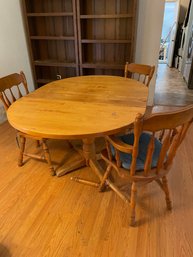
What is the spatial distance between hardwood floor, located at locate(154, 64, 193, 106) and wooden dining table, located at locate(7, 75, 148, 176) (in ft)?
5.73

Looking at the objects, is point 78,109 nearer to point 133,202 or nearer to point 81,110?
point 81,110

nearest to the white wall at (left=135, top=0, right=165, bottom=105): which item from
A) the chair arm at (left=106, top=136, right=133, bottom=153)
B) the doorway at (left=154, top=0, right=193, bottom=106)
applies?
the doorway at (left=154, top=0, right=193, bottom=106)

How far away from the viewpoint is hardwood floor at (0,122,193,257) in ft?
4.04

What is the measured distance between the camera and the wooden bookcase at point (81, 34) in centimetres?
274

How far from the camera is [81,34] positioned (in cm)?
282

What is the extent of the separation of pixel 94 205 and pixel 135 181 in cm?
47

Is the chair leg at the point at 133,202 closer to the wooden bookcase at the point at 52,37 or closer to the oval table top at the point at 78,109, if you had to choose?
the oval table top at the point at 78,109

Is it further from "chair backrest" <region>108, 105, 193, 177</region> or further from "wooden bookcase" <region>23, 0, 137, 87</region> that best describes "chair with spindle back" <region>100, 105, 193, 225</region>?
"wooden bookcase" <region>23, 0, 137, 87</region>

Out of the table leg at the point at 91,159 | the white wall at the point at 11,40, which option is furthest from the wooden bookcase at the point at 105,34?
the table leg at the point at 91,159

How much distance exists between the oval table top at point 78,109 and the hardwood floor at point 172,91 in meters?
1.80

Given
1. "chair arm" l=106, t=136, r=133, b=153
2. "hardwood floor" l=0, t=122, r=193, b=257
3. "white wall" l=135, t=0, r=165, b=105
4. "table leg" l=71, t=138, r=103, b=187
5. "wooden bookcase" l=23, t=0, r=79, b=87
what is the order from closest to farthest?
1. "chair arm" l=106, t=136, r=133, b=153
2. "hardwood floor" l=0, t=122, r=193, b=257
3. "table leg" l=71, t=138, r=103, b=187
4. "white wall" l=135, t=0, r=165, b=105
5. "wooden bookcase" l=23, t=0, r=79, b=87

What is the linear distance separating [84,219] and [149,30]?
258 cm

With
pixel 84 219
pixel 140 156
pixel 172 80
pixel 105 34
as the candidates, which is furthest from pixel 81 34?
pixel 172 80

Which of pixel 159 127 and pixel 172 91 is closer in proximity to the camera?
pixel 159 127
